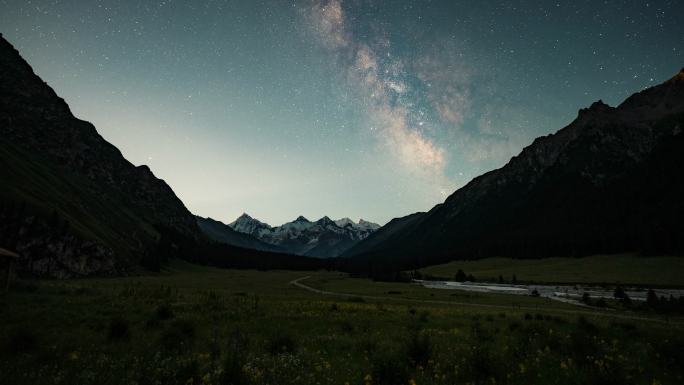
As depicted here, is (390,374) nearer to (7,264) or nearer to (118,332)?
(118,332)

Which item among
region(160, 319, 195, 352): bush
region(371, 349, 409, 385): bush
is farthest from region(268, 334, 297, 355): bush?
region(371, 349, 409, 385): bush

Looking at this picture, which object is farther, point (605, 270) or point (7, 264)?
point (605, 270)

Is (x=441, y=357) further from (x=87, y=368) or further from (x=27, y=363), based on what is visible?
(x=27, y=363)

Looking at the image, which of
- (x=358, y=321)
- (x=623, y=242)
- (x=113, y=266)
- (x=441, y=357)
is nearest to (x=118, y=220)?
(x=113, y=266)

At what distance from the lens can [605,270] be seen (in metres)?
122

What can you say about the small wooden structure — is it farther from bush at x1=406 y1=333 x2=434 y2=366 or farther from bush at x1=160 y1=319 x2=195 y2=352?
bush at x1=406 y1=333 x2=434 y2=366

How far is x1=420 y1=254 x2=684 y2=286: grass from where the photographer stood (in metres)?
102

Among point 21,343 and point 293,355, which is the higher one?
point 21,343

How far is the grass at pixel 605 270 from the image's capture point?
102 m

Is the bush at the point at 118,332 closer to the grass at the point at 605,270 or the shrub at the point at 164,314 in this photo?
the shrub at the point at 164,314

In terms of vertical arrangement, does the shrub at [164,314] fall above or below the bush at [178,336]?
below

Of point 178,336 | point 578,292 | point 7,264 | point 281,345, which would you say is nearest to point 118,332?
point 178,336

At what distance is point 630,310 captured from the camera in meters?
47.4

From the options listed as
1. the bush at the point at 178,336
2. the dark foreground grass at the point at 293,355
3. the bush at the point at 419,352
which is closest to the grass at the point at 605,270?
the dark foreground grass at the point at 293,355
